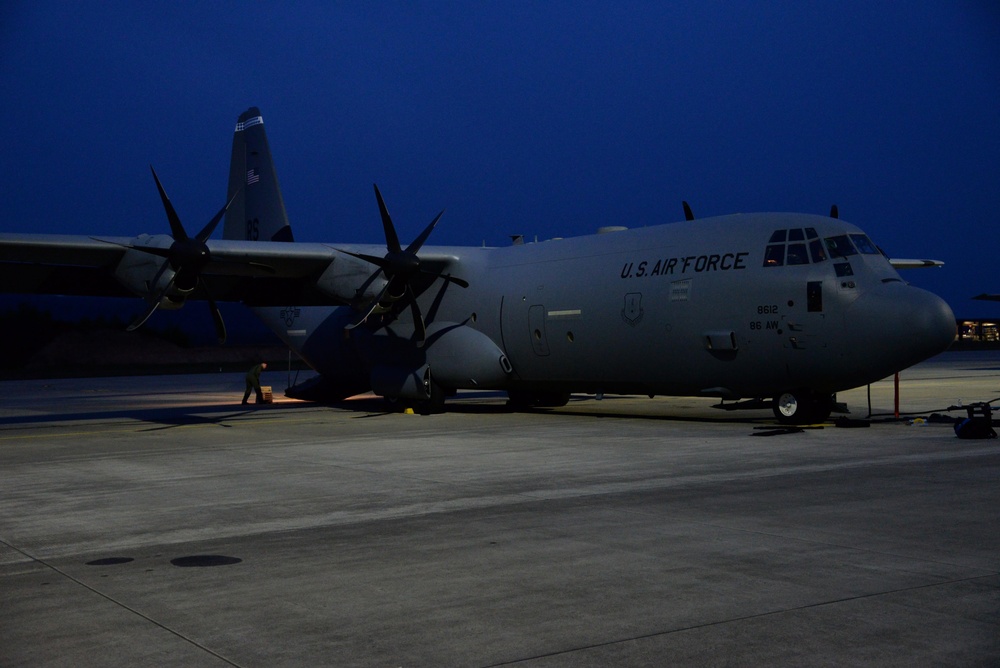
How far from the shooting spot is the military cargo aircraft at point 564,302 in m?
16.5

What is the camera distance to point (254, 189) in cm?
2948

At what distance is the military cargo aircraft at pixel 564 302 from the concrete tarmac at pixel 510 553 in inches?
69.2

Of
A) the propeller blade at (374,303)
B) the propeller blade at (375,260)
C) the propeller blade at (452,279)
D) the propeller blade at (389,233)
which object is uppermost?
the propeller blade at (389,233)

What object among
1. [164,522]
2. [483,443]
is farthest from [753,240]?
[164,522]

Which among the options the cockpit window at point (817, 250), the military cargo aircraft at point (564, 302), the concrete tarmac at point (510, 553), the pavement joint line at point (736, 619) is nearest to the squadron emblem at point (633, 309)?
the military cargo aircraft at point (564, 302)

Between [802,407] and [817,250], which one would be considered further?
[802,407]

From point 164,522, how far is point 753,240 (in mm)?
11873

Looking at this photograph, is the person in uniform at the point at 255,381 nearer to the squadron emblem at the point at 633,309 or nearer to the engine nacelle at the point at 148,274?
the engine nacelle at the point at 148,274

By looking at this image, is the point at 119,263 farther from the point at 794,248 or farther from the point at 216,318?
the point at 794,248

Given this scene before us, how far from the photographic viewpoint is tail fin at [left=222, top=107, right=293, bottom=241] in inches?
1135

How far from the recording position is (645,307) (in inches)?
741

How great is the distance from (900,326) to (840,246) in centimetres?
184

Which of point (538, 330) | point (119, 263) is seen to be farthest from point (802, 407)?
point (119, 263)

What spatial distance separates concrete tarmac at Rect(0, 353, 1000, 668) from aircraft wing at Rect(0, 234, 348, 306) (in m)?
6.53
